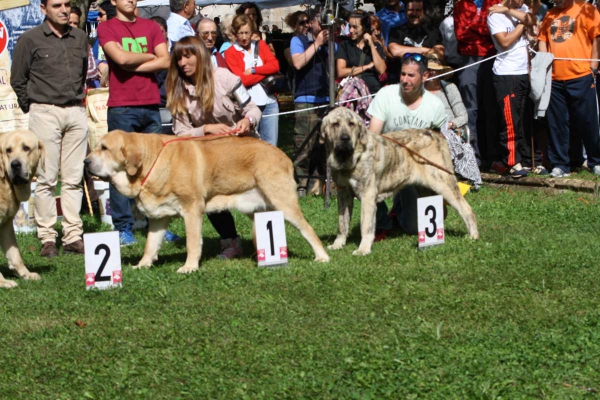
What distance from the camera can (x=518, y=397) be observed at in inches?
183

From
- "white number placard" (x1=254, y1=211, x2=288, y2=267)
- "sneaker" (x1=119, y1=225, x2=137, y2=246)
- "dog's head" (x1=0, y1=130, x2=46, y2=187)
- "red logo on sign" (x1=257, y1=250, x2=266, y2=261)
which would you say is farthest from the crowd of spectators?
"red logo on sign" (x1=257, y1=250, x2=266, y2=261)

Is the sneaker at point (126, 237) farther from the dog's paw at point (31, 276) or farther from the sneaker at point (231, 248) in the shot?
the dog's paw at point (31, 276)

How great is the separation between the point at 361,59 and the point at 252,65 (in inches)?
64.5

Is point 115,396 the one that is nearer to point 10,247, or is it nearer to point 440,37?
point 10,247

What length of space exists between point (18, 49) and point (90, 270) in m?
2.92

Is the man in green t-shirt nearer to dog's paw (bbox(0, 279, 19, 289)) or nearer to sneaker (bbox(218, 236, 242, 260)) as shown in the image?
sneaker (bbox(218, 236, 242, 260))

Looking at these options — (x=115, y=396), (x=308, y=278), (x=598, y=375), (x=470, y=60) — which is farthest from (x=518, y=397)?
(x=470, y=60)

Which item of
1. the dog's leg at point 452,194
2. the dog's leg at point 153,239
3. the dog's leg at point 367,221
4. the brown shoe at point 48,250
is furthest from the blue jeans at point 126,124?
the dog's leg at point 452,194

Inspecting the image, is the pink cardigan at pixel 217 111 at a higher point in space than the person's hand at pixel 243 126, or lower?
higher

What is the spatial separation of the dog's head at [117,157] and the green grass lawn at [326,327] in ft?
2.93

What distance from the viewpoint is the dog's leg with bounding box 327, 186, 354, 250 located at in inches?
326

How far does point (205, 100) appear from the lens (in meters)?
7.89

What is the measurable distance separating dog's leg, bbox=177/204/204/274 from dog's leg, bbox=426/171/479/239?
243cm

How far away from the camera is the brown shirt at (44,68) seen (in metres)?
8.57
